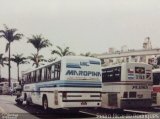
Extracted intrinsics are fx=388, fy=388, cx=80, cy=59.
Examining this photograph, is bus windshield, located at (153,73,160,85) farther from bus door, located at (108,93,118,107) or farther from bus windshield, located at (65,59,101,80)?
bus windshield, located at (65,59,101,80)

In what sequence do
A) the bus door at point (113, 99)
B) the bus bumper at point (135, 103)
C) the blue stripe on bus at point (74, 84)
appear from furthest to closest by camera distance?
the bus door at point (113, 99)
the bus bumper at point (135, 103)
the blue stripe on bus at point (74, 84)

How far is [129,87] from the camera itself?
21.6 metres

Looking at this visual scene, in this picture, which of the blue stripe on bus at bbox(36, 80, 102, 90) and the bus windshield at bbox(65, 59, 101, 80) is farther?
the bus windshield at bbox(65, 59, 101, 80)

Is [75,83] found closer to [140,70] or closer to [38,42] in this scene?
[140,70]

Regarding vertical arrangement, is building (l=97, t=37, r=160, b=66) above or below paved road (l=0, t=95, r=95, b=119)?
above

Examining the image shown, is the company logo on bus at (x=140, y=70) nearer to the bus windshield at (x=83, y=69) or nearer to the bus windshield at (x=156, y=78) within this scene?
the bus windshield at (x=156, y=78)

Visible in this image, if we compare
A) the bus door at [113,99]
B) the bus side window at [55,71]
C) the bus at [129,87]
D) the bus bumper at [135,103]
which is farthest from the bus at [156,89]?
the bus side window at [55,71]

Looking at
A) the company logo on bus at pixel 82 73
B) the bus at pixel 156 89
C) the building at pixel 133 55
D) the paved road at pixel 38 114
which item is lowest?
the paved road at pixel 38 114

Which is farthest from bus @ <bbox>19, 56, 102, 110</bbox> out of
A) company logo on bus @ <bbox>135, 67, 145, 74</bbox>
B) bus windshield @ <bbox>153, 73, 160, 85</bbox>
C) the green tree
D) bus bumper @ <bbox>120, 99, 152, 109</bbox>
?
the green tree

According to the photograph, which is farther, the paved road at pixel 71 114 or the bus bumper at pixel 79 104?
the paved road at pixel 71 114

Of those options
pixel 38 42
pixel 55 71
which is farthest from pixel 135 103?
pixel 38 42

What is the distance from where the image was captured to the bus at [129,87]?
2149 centimetres

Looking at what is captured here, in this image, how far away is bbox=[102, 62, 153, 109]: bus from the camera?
21.5 m

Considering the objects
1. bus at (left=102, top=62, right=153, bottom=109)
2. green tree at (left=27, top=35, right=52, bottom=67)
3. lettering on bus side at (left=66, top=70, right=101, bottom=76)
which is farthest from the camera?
green tree at (left=27, top=35, right=52, bottom=67)
